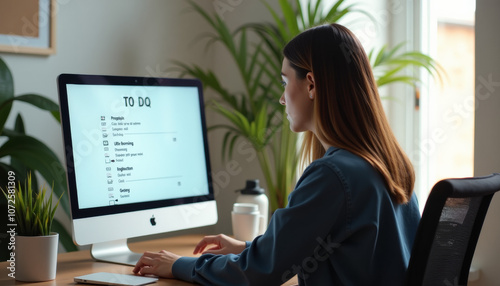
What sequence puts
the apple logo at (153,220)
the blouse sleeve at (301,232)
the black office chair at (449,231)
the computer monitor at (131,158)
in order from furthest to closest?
1. the apple logo at (153,220)
2. the computer monitor at (131,158)
3. the blouse sleeve at (301,232)
4. the black office chair at (449,231)

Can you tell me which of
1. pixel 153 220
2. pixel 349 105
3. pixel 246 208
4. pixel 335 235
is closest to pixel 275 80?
pixel 246 208

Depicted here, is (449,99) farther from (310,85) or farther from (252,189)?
(310,85)

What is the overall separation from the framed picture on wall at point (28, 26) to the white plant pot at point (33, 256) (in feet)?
3.92

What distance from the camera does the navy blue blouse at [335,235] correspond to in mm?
1231

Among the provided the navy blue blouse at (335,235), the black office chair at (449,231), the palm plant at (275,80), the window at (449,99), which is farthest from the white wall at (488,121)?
the navy blue blouse at (335,235)

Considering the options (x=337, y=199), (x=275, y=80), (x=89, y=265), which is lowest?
(x=89, y=265)

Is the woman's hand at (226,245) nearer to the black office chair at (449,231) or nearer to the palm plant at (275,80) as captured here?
the black office chair at (449,231)

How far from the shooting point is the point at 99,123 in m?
1.63

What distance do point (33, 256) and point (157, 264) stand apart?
0.30 metres

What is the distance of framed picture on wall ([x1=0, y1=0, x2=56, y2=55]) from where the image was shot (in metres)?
2.34

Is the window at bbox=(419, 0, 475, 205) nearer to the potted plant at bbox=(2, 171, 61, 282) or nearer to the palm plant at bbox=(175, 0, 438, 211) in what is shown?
the palm plant at bbox=(175, 0, 438, 211)

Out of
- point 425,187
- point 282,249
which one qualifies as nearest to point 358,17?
point 425,187

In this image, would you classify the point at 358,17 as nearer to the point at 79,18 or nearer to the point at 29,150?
the point at 79,18

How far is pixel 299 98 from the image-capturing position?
57.5 inches
